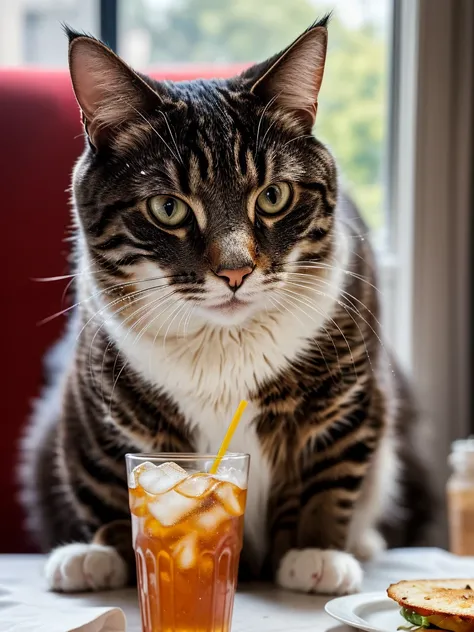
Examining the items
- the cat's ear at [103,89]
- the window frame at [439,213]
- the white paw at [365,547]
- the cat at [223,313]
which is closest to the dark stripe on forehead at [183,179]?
the cat at [223,313]

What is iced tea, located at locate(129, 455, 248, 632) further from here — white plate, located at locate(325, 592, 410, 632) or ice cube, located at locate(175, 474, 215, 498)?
white plate, located at locate(325, 592, 410, 632)

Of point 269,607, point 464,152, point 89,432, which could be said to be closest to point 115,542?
point 89,432

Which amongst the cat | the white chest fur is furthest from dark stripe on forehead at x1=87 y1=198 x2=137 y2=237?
the white chest fur

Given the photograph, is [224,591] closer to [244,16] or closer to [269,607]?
[269,607]

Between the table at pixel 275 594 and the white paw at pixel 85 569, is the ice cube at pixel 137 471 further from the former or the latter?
the white paw at pixel 85 569

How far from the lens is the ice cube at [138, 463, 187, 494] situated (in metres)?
0.89

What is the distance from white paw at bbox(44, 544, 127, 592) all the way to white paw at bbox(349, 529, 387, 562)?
44 cm

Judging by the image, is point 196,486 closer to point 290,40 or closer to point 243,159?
point 243,159

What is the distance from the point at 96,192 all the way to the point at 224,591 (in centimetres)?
57

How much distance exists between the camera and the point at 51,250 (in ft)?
6.49

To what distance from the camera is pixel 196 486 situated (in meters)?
0.89

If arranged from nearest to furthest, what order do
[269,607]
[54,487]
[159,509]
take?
[159,509] < [269,607] < [54,487]

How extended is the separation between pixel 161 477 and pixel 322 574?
397mm

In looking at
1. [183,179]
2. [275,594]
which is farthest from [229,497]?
[183,179]
